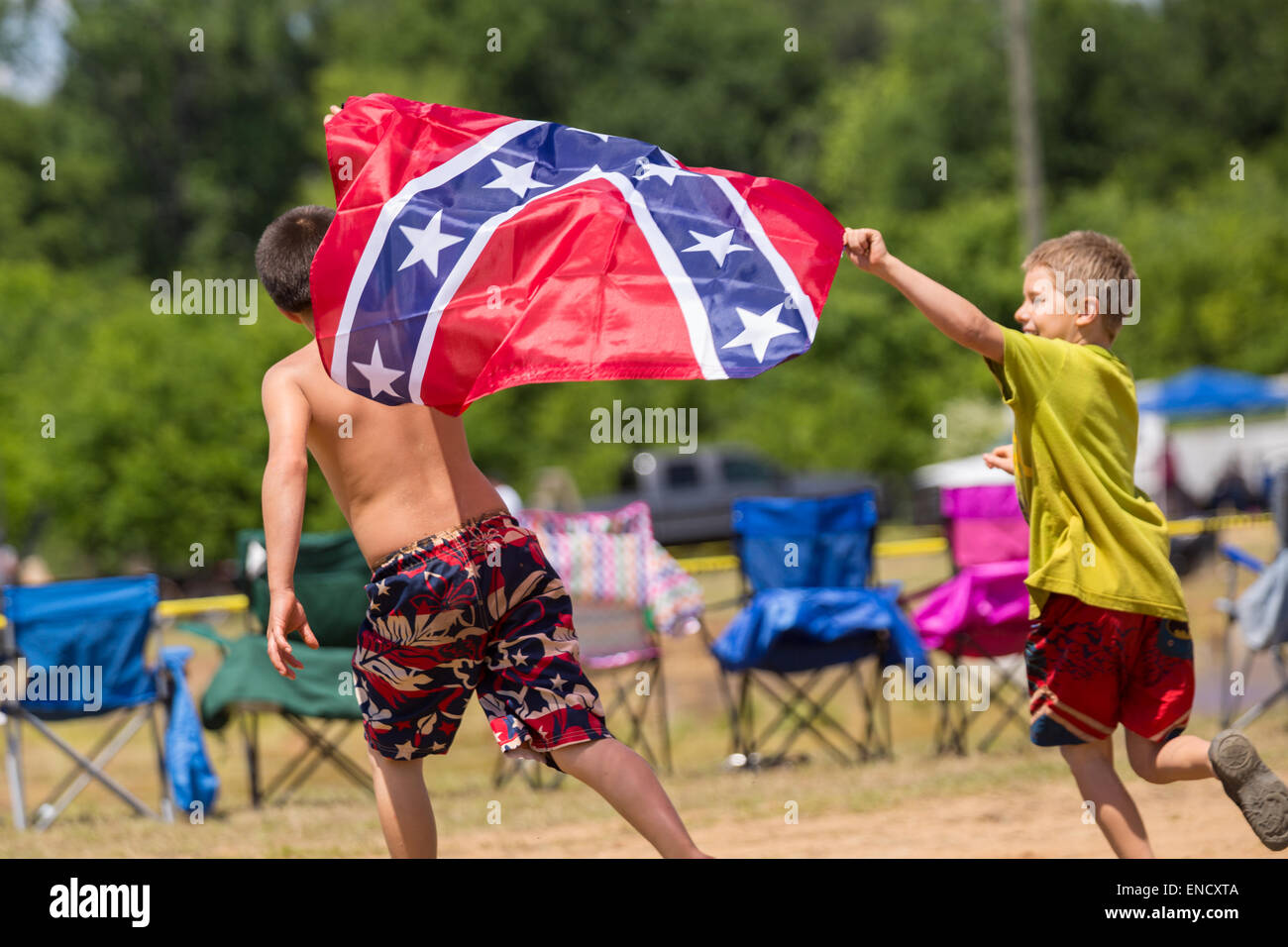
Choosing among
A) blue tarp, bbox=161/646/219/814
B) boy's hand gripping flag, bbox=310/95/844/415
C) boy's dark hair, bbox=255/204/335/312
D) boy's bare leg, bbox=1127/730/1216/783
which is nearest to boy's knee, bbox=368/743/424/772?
boy's hand gripping flag, bbox=310/95/844/415

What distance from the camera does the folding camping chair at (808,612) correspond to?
279 inches

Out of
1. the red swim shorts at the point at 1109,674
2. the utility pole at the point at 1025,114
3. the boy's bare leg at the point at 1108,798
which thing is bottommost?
the boy's bare leg at the point at 1108,798

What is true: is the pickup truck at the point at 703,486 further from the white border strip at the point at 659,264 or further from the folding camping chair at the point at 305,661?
the white border strip at the point at 659,264

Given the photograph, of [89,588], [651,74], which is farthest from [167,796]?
[651,74]

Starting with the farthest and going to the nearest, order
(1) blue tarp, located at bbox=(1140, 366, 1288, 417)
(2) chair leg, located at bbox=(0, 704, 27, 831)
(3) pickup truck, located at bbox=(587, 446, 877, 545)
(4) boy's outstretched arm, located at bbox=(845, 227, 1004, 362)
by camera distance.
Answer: (3) pickup truck, located at bbox=(587, 446, 877, 545) < (1) blue tarp, located at bbox=(1140, 366, 1288, 417) < (2) chair leg, located at bbox=(0, 704, 27, 831) < (4) boy's outstretched arm, located at bbox=(845, 227, 1004, 362)

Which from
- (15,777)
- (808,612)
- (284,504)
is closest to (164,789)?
(15,777)

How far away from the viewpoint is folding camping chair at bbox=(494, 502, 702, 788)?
724 centimetres

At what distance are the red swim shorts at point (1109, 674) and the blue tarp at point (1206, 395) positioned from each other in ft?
51.7

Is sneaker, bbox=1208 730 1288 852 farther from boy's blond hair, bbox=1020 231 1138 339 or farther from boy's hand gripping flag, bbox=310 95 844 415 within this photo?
boy's hand gripping flag, bbox=310 95 844 415

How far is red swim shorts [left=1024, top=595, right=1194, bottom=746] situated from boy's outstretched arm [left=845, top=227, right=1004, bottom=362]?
2.49 ft

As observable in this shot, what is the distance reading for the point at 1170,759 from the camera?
366 cm

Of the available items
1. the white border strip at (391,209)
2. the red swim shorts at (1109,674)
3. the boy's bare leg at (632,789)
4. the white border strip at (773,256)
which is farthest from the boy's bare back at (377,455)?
the red swim shorts at (1109,674)

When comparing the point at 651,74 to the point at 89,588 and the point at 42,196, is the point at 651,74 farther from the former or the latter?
the point at 89,588
